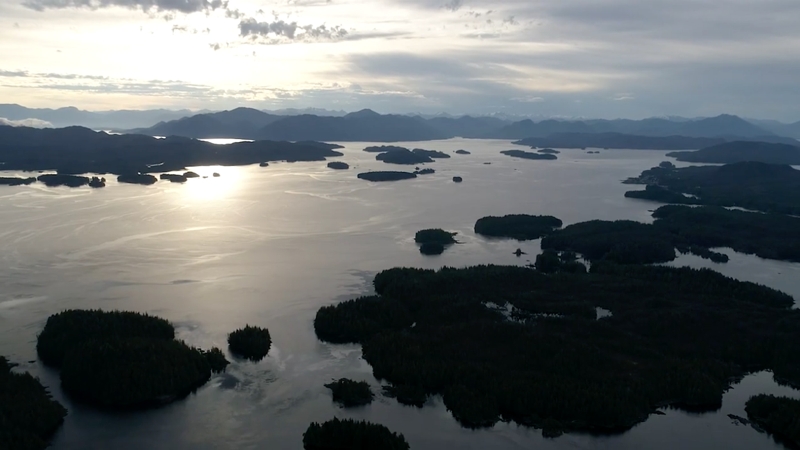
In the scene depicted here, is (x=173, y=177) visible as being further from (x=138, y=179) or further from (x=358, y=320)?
(x=358, y=320)

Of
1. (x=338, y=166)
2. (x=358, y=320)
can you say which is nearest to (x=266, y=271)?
(x=358, y=320)

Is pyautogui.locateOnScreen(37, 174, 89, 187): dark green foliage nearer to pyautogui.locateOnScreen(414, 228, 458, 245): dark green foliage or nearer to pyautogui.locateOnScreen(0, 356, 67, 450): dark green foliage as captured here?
pyautogui.locateOnScreen(414, 228, 458, 245): dark green foliage

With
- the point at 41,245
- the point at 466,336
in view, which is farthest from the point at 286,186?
the point at 466,336

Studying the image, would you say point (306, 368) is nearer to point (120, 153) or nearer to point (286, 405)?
point (286, 405)

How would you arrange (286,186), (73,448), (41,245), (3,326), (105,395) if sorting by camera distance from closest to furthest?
(73,448) → (105,395) → (3,326) → (41,245) → (286,186)

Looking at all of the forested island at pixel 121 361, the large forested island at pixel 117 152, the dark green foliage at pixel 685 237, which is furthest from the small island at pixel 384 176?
the forested island at pixel 121 361

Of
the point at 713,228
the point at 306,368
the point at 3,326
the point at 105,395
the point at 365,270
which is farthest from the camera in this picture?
the point at 713,228

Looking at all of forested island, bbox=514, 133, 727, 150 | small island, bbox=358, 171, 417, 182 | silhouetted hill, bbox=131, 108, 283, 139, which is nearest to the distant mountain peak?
silhouetted hill, bbox=131, 108, 283, 139
